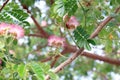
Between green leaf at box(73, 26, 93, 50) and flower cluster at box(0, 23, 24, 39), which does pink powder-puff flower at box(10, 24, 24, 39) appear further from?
green leaf at box(73, 26, 93, 50)

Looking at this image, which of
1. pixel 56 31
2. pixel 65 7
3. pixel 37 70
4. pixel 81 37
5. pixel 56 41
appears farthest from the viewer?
pixel 56 31

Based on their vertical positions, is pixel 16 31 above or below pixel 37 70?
above

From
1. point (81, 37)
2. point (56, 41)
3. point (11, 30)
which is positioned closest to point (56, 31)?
point (56, 41)

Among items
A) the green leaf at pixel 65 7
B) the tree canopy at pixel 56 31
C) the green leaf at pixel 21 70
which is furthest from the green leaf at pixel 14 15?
the green leaf at pixel 21 70

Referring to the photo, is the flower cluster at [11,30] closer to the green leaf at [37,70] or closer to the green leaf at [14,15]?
the green leaf at [14,15]

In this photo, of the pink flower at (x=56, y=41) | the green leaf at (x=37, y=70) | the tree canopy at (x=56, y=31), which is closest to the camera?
the green leaf at (x=37, y=70)

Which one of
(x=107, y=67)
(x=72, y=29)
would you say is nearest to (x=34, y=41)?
(x=107, y=67)

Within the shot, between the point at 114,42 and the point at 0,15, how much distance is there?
32.1 inches

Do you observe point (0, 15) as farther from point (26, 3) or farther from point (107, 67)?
point (107, 67)

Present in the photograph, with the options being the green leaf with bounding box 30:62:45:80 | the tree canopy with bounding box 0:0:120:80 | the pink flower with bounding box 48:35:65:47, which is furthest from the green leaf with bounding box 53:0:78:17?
the pink flower with bounding box 48:35:65:47

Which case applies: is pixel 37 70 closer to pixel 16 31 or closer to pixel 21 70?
pixel 21 70

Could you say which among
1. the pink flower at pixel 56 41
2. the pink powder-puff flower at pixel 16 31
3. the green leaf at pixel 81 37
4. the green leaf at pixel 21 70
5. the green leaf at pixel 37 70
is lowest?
the pink flower at pixel 56 41

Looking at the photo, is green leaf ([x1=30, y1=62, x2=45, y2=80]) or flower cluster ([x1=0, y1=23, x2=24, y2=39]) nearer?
green leaf ([x1=30, y1=62, x2=45, y2=80])

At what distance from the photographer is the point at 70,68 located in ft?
13.6
